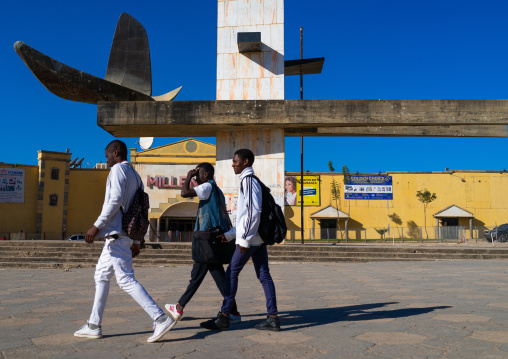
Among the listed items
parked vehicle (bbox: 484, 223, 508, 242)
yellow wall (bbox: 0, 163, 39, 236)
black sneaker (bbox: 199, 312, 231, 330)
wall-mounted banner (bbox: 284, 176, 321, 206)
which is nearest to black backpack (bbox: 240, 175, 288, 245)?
black sneaker (bbox: 199, 312, 231, 330)

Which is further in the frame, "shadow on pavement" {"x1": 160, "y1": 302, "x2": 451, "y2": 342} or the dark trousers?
the dark trousers

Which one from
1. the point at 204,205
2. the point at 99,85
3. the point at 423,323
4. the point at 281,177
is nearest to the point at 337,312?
the point at 423,323

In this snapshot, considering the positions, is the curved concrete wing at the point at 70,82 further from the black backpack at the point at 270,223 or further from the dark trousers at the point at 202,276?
the black backpack at the point at 270,223

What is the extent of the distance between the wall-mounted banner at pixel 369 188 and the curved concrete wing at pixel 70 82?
87.1 feet

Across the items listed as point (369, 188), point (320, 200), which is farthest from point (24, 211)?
point (369, 188)

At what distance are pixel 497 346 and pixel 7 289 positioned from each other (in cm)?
658

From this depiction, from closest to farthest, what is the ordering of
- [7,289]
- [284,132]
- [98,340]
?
[98,340] → [7,289] → [284,132]

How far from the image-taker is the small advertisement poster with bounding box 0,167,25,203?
34.8 metres

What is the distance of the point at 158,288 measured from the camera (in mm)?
6816

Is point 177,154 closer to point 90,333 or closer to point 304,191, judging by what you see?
point 304,191

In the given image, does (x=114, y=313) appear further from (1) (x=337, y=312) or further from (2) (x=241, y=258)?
(1) (x=337, y=312)

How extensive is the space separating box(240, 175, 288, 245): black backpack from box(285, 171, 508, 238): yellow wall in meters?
34.0

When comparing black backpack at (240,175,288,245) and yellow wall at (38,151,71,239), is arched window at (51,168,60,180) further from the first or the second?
black backpack at (240,175,288,245)

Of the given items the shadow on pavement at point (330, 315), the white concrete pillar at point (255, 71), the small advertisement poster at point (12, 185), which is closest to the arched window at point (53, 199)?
the small advertisement poster at point (12, 185)
